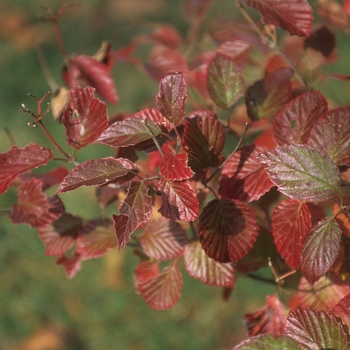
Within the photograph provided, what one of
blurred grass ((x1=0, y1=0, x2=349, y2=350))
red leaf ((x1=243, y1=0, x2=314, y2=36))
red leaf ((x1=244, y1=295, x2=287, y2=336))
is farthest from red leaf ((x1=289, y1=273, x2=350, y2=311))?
blurred grass ((x1=0, y1=0, x2=349, y2=350))

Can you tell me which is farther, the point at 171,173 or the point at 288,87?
the point at 288,87

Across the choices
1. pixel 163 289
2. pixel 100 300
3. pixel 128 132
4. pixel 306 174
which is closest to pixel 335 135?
pixel 306 174

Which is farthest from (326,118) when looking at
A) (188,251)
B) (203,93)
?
(203,93)

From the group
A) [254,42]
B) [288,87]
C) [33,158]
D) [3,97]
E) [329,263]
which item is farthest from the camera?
[3,97]

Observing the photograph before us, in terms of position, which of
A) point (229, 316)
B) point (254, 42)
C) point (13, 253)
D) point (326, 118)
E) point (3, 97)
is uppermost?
point (326, 118)

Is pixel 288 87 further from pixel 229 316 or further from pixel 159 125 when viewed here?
pixel 229 316

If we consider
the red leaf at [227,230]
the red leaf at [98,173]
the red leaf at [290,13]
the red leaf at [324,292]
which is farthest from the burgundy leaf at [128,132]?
the red leaf at [324,292]

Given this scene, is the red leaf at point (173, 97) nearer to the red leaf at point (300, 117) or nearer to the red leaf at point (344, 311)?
the red leaf at point (300, 117)
